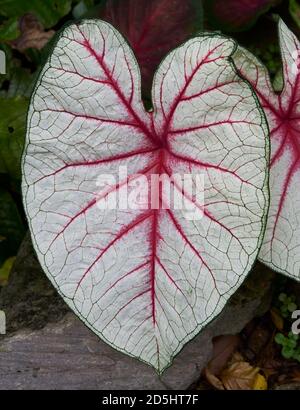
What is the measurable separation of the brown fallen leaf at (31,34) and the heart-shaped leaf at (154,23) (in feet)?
1.36

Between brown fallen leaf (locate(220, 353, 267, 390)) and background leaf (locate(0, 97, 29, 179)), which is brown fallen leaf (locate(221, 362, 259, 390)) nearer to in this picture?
brown fallen leaf (locate(220, 353, 267, 390))

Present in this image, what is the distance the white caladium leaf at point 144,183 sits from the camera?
1170 mm

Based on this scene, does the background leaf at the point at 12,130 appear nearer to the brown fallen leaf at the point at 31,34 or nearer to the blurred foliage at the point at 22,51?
the blurred foliage at the point at 22,51

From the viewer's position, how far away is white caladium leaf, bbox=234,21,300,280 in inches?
52.2

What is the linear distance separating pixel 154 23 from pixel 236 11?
25 centimetres

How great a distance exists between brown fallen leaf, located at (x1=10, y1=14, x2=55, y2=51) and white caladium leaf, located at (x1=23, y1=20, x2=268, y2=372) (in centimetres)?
72

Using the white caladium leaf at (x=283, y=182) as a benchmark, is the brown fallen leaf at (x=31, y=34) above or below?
above

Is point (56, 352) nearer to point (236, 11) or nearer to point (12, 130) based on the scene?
point (12, 130)

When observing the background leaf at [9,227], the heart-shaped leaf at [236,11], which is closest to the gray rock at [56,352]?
the background leaf at [9,227]

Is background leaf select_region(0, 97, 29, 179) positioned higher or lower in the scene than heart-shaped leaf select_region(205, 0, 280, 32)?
lower

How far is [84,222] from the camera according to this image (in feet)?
4.10

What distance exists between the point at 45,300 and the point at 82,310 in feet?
1.09

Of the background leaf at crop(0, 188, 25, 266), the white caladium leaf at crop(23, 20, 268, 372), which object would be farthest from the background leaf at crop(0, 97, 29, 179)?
the white caladium leaf at crop(23, 20, 268, 372)
